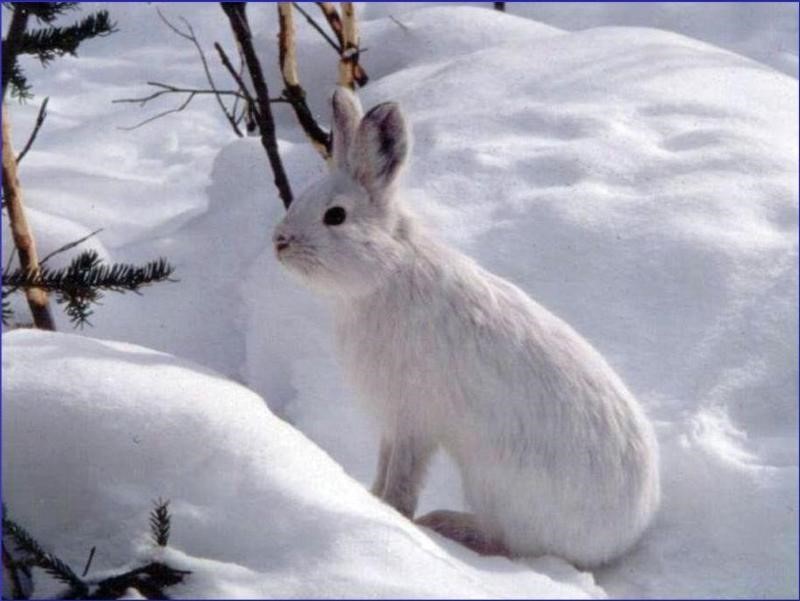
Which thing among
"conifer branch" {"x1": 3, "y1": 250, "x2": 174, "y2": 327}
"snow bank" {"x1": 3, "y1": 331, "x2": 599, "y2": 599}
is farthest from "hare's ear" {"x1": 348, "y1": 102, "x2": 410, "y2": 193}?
"snow bank" {"x1": 3, "y1": 331, "x2": 599, "y2": 599}

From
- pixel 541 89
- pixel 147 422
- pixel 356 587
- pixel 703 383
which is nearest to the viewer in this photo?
pixel 356 587

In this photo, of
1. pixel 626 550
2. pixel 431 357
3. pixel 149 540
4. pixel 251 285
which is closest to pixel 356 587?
pixel 149 540

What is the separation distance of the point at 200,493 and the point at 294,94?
7.82 ft

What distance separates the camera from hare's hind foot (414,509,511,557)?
2.17 m

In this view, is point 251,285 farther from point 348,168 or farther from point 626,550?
point 626,550

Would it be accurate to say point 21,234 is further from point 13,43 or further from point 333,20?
point 333,20

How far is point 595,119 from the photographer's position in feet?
11.9

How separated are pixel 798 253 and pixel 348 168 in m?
1.47

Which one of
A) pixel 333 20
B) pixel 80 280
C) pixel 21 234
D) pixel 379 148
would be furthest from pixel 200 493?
pixel 333 20

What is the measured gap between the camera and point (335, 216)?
7.15 feet

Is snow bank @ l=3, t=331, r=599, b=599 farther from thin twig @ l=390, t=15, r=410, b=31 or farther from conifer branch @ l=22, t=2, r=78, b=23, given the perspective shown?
thin twig @ l=390, t=15, r=410, b=31

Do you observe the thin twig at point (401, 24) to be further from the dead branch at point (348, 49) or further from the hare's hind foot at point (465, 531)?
the hare's hind foot at point (465, 531)

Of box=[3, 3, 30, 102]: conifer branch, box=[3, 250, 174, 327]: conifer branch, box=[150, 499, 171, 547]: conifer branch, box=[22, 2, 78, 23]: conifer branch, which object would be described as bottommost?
box=[150, 499, 171, 547]: conifer branch

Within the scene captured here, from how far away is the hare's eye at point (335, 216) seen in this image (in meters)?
2.18
